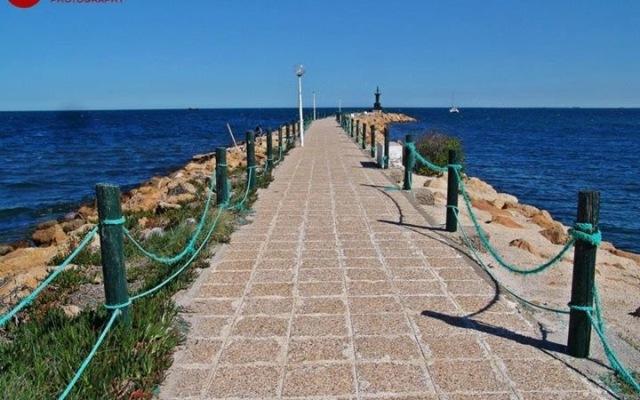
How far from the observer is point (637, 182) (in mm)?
27344

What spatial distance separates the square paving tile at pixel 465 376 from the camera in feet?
12.7

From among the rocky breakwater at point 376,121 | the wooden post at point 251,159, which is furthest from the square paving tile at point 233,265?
the rocky breakwater at point 376,121

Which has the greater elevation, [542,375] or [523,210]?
[542,375]

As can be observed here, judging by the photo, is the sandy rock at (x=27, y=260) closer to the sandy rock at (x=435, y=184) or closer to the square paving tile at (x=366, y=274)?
the square paving tile at (x=366, y=274)

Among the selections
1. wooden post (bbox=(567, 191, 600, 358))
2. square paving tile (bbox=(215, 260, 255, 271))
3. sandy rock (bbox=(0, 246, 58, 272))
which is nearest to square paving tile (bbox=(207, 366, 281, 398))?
wooden post (bbox=(567, 191, 600, 358))

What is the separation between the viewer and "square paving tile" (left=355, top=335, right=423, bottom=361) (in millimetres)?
4305

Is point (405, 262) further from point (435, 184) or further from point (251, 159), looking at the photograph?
point (435, 184)

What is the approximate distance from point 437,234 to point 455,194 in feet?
2.00

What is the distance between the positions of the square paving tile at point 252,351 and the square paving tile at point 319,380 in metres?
0.23

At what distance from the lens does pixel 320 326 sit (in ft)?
16.0

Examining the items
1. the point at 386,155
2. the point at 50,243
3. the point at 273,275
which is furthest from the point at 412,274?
the point at 386,155

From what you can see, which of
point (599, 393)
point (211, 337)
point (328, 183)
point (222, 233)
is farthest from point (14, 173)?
point (599, 393)

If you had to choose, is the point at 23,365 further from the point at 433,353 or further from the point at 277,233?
the point at 277,233

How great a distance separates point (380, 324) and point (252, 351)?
1119 mm
